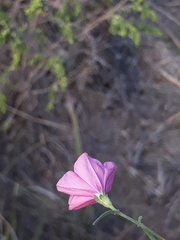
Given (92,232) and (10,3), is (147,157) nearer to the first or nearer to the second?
(92,232)

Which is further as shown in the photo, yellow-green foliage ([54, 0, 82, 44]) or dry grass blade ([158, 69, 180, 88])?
dry grass blade ([158, 69, 180, 88])

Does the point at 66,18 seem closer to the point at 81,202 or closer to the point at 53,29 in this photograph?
the point at 53,29

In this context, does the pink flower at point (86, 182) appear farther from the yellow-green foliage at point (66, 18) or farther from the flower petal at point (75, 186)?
the yellow-green foliage at point (66, 18)

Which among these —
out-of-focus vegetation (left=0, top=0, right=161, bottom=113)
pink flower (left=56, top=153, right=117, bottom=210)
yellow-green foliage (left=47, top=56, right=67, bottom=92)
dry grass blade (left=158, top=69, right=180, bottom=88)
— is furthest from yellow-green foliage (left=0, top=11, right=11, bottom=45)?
dry grass blade (left=158, top=69, right=180, bottom=88)

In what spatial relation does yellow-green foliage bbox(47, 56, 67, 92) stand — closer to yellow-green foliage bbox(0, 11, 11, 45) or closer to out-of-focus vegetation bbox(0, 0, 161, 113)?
out-of-focus vegetation bbox(0, 0, 161, 113)

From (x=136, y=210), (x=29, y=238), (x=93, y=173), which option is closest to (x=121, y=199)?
(x=136, y=210)

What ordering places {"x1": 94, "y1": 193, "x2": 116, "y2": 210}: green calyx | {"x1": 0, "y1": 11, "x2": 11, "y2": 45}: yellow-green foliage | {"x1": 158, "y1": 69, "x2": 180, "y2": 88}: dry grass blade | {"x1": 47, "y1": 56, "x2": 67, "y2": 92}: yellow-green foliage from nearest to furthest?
{"x1": 94, "y1": 193, "x2": 116, "y2": 210}: green calyx, {"x1": 0, "y1": 11, "x2": 11, "y2": 45}: yellow-green foliage, {"x1": 47, "y1": 56, "x2": 67, "y2": 92}: yellow-green foliage, {"x1": 158, "y1": 69, "x2": 180, "y2": 88}: dry grass blade

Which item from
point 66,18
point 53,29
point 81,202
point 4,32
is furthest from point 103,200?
point 53,29
